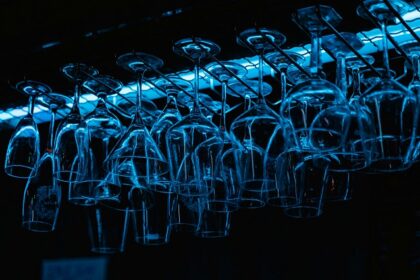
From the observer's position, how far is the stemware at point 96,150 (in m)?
1.33

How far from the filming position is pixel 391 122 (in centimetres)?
110

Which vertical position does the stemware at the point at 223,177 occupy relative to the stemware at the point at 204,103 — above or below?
below

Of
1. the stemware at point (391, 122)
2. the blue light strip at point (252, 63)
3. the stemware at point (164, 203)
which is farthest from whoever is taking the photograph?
the blue light strip at point (252, 63)

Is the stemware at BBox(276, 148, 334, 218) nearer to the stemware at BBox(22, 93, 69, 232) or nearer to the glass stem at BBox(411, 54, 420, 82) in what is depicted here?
the glass stem at BBox(411, 54, 420, 82)

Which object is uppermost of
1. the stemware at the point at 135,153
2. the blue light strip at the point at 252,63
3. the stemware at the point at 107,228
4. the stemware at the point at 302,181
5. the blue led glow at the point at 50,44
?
the blue light strip at the point at 252,63

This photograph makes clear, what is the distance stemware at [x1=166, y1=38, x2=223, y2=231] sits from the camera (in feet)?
4.12

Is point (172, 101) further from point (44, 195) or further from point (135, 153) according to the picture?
point (44, 195)

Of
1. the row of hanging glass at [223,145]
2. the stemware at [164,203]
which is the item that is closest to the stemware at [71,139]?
the row of hanging glass at [223,145]

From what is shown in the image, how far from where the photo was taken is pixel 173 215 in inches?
57.1

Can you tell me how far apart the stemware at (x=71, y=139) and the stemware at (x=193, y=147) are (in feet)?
0.62

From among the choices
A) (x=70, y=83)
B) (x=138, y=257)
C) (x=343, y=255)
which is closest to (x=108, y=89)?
(x=70, y=83)

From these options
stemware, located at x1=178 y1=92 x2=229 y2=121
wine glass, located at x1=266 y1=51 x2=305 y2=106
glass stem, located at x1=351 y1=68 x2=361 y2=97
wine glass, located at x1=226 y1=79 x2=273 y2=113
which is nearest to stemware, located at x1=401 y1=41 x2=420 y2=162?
glass stem, located at x1=351 y1=68 x2=361 y2=97

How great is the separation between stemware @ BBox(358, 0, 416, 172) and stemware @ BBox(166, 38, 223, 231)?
0.29 meters

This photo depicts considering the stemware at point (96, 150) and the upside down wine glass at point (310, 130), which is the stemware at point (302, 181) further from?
the stemware at point (96, 150)
